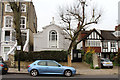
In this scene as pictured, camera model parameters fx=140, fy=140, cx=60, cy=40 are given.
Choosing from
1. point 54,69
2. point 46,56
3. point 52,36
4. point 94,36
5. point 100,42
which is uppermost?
point 94,36

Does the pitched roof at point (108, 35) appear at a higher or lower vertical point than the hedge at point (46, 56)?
higher

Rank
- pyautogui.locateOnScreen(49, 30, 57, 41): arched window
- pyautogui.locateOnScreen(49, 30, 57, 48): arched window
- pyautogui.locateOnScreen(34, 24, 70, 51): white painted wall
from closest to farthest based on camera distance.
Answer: pyautogui.locateOnScreen(34, 24, 70, 51): white painted wall → pyautogui.locateOnScreen(49, 30, 57, 48): arched window → pyautogui.locateOnScreen(49, 30, 57, 41): arched window

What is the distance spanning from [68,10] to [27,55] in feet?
26.4

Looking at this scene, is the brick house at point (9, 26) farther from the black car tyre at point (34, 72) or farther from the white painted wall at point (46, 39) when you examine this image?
the black car tyre at point (34, 72)

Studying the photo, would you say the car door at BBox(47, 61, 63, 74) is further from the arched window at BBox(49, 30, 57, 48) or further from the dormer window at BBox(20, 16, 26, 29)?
the dormer window at BBox(20, 16, 26, 29)

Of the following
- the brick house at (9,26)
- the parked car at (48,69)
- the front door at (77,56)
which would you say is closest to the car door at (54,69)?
the parked car at (48,69)

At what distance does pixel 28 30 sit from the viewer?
26.3m

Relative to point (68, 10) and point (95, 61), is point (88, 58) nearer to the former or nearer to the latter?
point (95, 61)

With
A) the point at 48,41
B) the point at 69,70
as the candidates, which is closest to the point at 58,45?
the point at 48,41

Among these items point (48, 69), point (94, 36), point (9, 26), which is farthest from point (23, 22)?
point (48, 69)

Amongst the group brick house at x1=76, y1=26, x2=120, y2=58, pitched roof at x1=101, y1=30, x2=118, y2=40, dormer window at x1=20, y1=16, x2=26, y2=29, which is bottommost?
brick house at x1=76, y1=26, x2=120, y2=58

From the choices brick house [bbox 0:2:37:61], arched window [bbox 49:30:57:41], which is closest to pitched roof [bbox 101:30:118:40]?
arched window [bbox 49:30:57:41]

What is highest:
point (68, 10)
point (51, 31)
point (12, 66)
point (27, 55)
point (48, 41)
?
point (68, 10)

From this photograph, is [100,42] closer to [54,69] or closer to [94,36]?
[94,36]
